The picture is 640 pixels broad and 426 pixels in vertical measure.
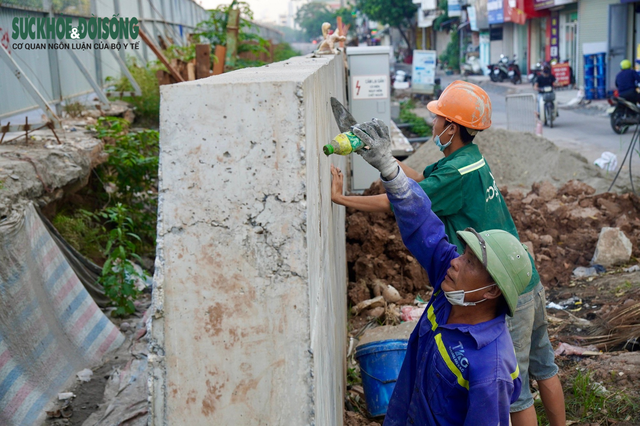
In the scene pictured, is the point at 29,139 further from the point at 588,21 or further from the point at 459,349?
the point at 588,21

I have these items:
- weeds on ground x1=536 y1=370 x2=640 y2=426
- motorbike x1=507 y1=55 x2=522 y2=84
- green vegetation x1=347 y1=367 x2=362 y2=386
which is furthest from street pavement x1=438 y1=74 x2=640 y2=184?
green vegetation x1=347 y1=367 x2=362 y2=386

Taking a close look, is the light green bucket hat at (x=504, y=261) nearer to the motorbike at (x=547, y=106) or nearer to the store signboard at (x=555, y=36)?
the motorbike at (x=547, y=106)

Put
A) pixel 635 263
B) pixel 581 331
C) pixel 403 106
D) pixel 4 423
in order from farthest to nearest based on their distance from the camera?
pixel 403 106
pixel 635 263
pixel 581 331
pixel 4 423

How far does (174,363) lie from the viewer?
159cm

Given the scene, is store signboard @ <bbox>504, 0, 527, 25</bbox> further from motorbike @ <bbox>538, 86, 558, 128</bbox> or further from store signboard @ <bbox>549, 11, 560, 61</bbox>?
motorbike @ <bbox>538, 86, 558, 128</bbox>

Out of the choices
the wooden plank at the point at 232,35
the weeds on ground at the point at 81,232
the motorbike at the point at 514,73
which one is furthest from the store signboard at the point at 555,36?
the weeds on ground at the point at 81,232

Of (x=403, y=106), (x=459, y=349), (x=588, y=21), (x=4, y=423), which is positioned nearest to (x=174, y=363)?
(x=459, y=349)

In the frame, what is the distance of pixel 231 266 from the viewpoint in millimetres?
1579

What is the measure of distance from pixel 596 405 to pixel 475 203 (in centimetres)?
164

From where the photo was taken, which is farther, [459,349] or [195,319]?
[459,349]

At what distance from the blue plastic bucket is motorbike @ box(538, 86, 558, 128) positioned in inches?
548

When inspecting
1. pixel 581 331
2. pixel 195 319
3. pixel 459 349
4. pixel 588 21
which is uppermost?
pixel 588 21

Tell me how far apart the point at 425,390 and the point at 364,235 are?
3.86 meters
